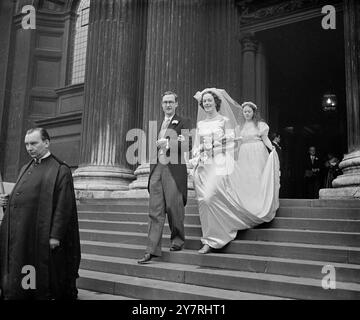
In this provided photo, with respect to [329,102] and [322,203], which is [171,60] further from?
[329,102]

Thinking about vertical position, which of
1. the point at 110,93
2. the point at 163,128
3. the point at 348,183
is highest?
the point at 110,93

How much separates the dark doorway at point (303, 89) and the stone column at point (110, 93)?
11.0 ft

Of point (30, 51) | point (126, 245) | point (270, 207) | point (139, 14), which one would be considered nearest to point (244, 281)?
point (270, 207)

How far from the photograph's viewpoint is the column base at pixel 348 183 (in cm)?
680

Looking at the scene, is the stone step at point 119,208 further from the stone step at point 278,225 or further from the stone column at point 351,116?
the stone column at point 351,116

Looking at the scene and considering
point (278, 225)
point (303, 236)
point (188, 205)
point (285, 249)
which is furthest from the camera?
point (188, 205)

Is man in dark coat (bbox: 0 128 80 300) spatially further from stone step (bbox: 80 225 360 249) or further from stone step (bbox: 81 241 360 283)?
stone step (bbox: 80 225 360 249)

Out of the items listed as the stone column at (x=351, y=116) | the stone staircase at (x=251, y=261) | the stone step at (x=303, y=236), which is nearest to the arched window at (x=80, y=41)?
the stone column at (x=351, y=116)

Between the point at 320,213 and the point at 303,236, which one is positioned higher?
the point at 320,213

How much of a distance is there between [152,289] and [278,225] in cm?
215

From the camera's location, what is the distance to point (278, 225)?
223 inches

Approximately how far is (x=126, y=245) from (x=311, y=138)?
1083cm

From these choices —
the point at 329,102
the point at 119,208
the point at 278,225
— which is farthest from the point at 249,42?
the point at 278,225
